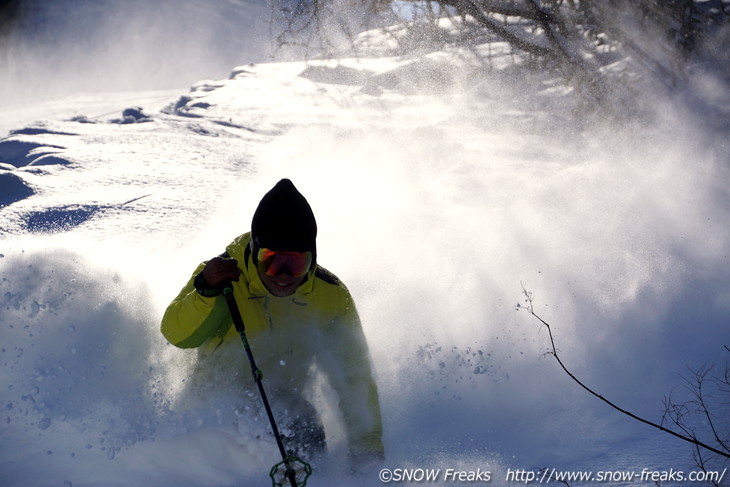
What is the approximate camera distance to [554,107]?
303 inches

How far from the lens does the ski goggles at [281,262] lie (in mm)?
2264

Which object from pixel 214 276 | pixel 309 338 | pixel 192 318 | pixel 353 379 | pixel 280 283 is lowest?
pixel 353 379

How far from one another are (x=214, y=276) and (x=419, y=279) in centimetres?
237

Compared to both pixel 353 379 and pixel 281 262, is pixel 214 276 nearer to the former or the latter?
pixel 281 262

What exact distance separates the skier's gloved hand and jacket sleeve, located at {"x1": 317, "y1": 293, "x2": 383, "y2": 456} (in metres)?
0.62

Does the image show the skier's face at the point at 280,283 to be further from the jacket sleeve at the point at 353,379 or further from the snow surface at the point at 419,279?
the snow surface at the point at 419,279

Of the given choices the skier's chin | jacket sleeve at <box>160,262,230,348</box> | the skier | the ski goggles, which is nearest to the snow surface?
the skier

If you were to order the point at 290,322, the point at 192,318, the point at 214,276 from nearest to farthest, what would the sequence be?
the point at 214,276 → the point at 192,318 → the point at 290,322

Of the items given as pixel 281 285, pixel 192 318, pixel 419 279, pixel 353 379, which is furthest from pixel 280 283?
pixel 419 279

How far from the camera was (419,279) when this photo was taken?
428cm

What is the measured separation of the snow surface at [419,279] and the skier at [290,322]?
19 centimetres

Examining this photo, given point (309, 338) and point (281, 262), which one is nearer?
point (281, 262)

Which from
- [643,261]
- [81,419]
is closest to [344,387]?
[81,419]

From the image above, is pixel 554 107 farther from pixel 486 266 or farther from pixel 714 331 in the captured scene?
pixel 714 331
